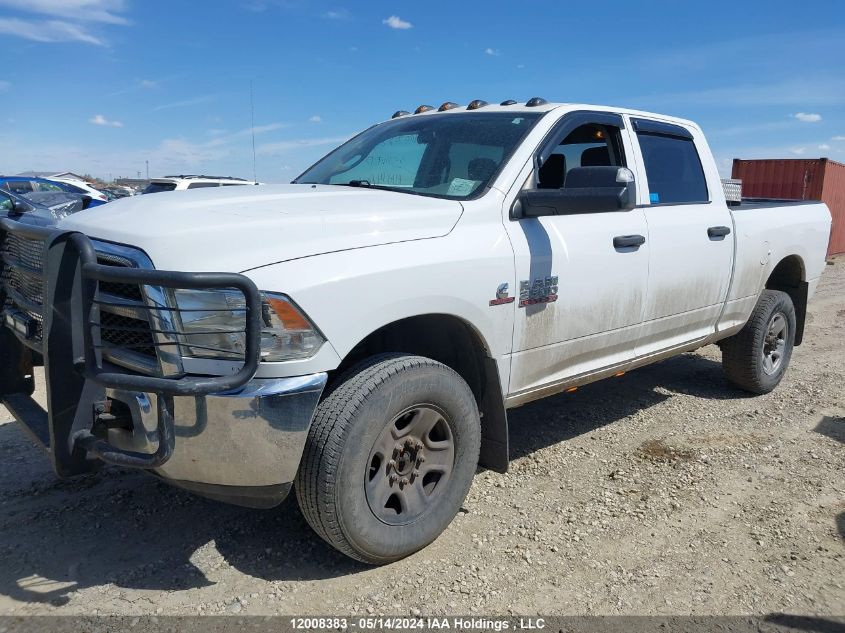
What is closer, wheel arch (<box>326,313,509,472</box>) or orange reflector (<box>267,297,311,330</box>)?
orange reflector (<box>267,297,311,330</box>)

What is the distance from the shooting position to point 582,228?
3.63 meters

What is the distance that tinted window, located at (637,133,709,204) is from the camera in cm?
434

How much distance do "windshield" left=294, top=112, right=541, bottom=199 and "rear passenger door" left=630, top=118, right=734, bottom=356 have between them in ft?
3.35

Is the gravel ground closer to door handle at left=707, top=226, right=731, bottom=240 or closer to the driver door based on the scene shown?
the driver door

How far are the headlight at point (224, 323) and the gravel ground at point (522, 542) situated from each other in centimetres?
Result: 105

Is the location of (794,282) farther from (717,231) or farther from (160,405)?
(160,405)

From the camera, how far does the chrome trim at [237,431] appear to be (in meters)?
2.41

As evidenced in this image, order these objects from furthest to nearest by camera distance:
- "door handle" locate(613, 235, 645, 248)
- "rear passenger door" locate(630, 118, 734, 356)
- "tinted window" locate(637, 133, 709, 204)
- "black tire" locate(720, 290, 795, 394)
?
"black tire" locate(720, 290, 795, 394) → "tinted window" locate(637, 133, 709, 204) → "rear passenger door" locate(630, 118, 734, 356) → "door handle" locate(613, 235, 645, 248)

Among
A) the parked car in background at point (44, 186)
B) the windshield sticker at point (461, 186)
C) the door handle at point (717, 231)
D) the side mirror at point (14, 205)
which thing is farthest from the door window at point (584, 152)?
the parked car in background at point (44, 186)

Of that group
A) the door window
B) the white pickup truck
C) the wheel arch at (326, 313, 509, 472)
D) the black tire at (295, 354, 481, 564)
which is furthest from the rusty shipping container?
the black tire at (295, 354, 481, 564)

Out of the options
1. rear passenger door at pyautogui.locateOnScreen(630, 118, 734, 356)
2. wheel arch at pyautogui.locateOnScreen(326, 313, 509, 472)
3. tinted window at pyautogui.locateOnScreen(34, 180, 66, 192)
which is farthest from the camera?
tinted window at pyautogui.locateOnScreen(34, 180, 66, 192)

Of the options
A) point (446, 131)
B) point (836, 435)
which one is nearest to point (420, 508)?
point (446, 131)

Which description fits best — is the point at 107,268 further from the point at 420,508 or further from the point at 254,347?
the point at 420,508

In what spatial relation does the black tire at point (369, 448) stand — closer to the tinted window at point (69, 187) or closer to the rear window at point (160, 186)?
the rear window at point (160, 186)
